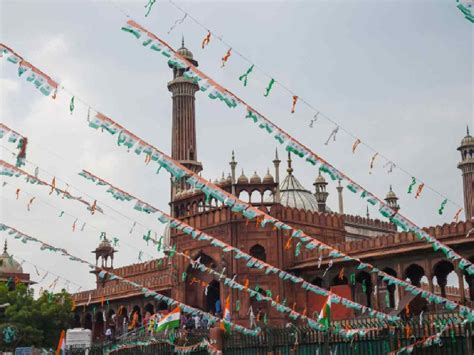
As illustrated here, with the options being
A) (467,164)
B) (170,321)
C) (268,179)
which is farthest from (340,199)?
(170,321)

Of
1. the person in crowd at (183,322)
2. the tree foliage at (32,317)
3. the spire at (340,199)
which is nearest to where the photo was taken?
the person in crowd at (183,322)

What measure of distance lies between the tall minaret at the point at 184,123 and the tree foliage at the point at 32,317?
565 inches

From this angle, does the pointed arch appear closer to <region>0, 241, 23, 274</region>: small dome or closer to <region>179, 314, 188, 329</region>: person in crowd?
<region>179, 314, 188, 329</region>: person in crowd

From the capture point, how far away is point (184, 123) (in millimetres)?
45281

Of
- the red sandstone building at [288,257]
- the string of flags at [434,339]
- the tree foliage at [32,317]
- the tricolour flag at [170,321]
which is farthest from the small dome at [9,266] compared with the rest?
the string of flags at [434,339]

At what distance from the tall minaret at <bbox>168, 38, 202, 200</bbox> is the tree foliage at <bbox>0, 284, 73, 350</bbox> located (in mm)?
14363

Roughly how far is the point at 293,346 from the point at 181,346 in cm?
368

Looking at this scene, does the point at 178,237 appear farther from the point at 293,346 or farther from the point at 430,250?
the point at 293,346

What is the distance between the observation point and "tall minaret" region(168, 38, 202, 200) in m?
44.9

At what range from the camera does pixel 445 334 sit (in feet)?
38.3

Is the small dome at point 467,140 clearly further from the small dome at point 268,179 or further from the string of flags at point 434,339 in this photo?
the string of flags at point 434,339

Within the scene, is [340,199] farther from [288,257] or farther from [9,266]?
[9,266]

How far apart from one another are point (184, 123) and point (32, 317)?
1817 cm

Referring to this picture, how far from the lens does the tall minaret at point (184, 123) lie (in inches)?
1769
